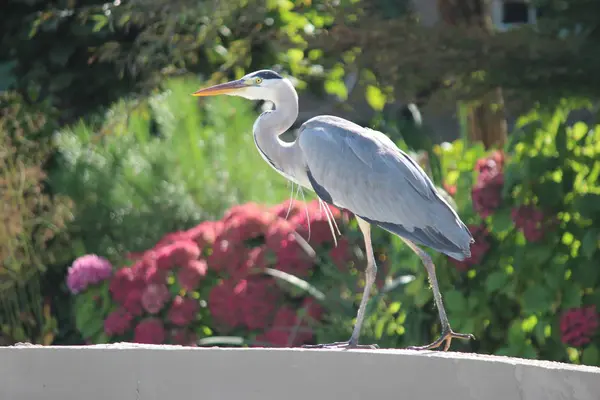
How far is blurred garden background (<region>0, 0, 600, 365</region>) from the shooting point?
6344mm

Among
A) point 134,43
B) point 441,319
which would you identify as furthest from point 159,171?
point 441,319

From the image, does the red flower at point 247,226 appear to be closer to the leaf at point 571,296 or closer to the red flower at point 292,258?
the red flower at point 292,258

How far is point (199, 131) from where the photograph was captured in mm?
9586

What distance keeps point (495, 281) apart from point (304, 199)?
1147 millimetres

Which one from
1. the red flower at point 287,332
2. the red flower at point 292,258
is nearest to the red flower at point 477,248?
the red flower at point 287,332

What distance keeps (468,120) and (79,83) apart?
15.6 ft

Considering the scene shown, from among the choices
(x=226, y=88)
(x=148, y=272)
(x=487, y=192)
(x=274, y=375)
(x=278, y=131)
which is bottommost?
(x=148, y=272)

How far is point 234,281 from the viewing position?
7387mm

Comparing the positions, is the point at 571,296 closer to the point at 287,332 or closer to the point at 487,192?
the point at 487,192

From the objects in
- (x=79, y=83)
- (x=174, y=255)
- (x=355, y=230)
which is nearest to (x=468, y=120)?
(x=355, y=230)

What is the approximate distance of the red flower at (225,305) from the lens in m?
7.23

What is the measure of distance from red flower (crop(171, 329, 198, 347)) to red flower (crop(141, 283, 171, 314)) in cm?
19

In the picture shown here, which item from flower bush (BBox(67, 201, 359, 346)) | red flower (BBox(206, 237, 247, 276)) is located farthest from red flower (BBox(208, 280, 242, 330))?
red flower (BBox(206, 237, 247, 276))

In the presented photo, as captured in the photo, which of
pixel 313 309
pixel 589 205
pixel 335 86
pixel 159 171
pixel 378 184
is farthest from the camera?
pixel 335 86
